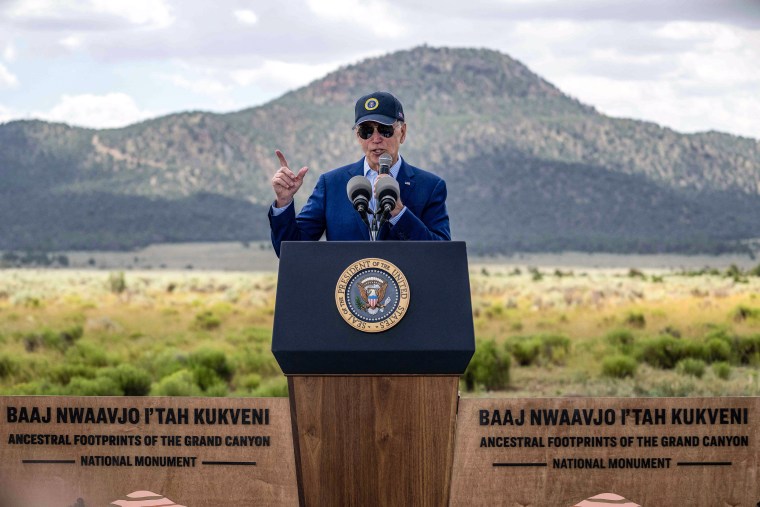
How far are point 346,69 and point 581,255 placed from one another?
54854 mm

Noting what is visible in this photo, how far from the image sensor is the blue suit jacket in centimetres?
509

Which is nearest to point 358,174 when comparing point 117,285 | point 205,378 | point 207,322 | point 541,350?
point 205,378

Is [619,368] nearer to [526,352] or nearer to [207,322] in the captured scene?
[526,352]

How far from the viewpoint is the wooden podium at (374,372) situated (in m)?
4.24

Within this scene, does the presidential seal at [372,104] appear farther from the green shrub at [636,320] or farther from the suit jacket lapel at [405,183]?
the green shrub at [636,320]

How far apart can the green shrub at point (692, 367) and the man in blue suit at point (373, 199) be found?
13.2 metres

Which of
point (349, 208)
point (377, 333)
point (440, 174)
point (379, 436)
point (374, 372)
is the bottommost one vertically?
point (379, 436)

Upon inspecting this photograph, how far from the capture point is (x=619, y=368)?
59.3 feet

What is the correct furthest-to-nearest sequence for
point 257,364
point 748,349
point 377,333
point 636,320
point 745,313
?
point 745,313 < point 636,320 < point 748,349 < point 257,364 < point 377,333

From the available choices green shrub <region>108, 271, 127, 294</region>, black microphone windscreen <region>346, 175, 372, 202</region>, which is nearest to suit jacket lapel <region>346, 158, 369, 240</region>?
black microphone windscreen <region>346, 175, 372, 202</region>

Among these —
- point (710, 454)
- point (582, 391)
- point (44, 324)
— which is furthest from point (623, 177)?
point (710, 454)

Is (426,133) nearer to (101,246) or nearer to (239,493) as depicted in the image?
(101,246)

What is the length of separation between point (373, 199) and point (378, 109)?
0.39 metres

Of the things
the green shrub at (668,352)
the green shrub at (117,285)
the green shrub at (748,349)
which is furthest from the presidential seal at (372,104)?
the green shrub at (117,285)
